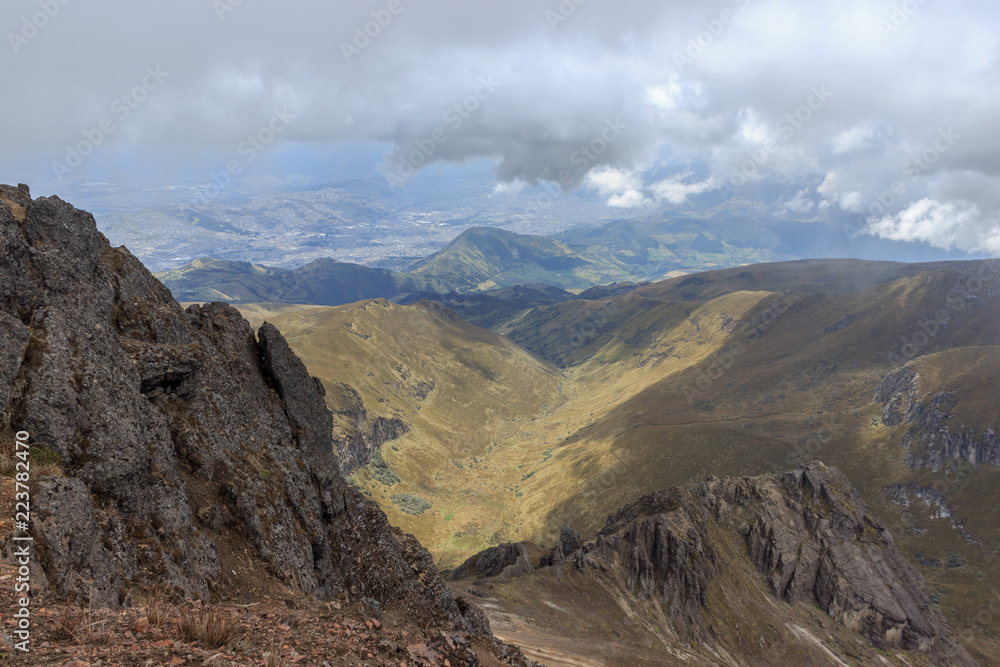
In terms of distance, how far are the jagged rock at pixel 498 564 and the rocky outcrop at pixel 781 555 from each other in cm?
562

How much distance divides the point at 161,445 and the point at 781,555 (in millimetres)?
65039

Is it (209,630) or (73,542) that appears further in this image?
(73,542)

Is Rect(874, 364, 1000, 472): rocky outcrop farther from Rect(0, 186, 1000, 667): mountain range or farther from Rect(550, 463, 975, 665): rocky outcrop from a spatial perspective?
Rect(550, 463, 975, 665): rocky outcrop

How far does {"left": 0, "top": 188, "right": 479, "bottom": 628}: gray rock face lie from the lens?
13188 millimetres

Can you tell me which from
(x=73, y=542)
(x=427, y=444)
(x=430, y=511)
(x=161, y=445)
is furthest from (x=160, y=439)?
(x=427, y=444)

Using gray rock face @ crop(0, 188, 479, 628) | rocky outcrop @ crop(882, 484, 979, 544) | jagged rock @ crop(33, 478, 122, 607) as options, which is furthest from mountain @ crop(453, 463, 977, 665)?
rocky outcrop @ crop(882, 484, 979, 544)

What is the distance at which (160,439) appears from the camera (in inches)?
680

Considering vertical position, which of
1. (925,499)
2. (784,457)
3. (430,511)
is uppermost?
(784,457)

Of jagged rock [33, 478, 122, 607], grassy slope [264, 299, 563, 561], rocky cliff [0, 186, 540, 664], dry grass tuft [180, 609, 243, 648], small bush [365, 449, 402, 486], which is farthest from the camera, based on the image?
small bush [365, 449, 402, 486]

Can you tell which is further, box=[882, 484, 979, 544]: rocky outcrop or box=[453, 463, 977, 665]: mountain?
Result: box=[882, 484, 979, 544]: rocky outcrop

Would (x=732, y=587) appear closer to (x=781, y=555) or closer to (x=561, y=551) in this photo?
(x=781, y=555)

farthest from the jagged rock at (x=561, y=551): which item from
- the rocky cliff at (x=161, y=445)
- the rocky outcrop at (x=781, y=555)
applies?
the rocky cliff at (x=161, y=445)

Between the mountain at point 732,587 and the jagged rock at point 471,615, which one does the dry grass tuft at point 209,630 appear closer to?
the jagged rock at point 471,615

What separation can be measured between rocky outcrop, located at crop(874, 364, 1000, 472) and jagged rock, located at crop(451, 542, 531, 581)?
354 feet
